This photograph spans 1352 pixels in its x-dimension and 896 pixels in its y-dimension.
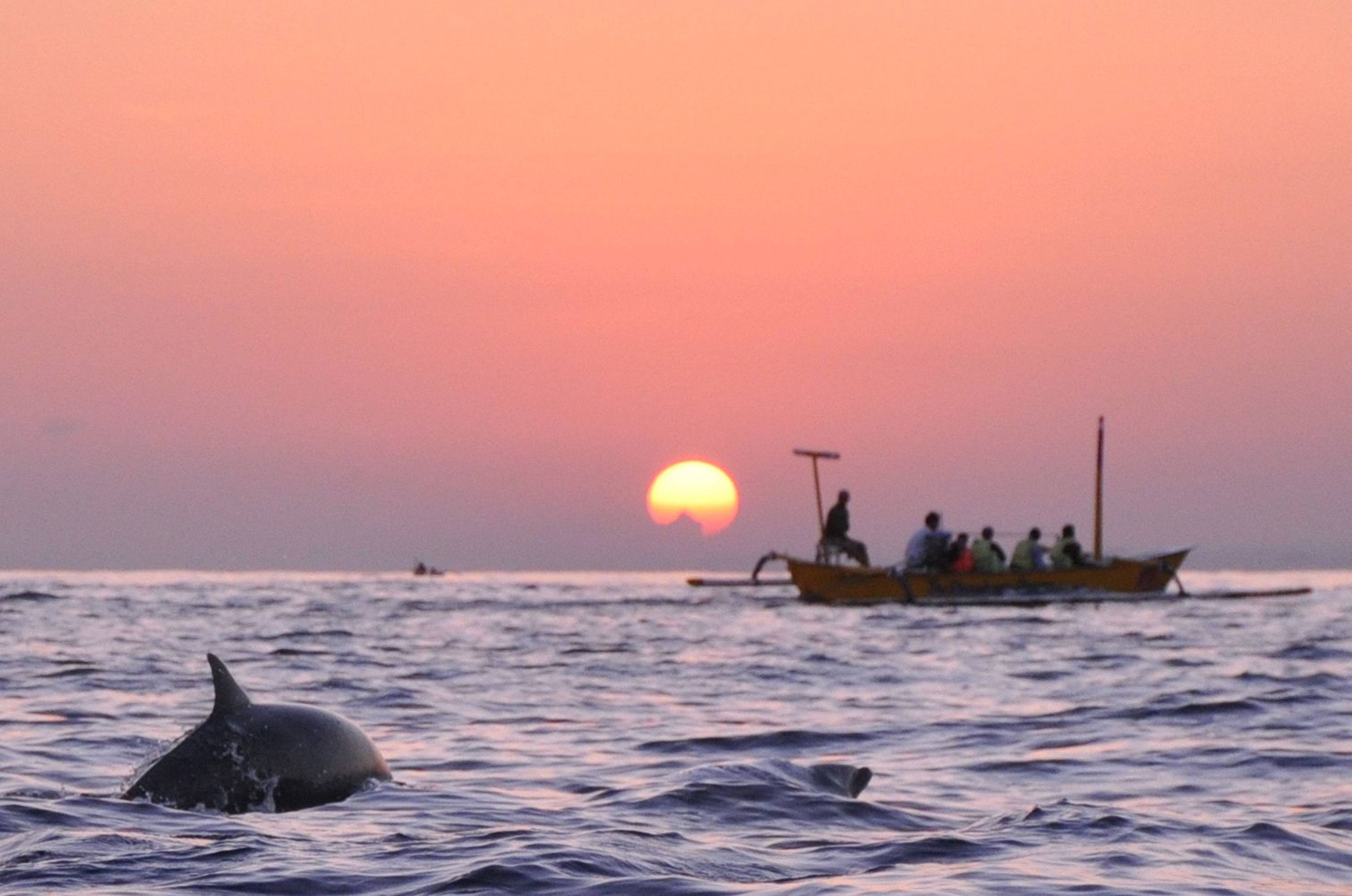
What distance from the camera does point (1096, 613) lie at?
141 ft

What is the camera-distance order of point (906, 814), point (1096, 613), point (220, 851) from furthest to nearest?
point (1096, 613)
point (906, 814)
point (220, 851)

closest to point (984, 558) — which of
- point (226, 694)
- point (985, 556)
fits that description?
point (985, 556)

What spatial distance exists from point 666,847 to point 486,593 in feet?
188

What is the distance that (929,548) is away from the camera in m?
46.3

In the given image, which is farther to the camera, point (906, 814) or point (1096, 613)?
point (1096, 613)

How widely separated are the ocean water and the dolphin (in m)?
0.20

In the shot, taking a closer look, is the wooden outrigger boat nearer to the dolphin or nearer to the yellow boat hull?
the yellow boat hull

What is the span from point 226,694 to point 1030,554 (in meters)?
37.7

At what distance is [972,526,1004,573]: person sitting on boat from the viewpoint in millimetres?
45906

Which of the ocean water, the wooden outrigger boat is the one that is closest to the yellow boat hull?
the wooden outrigger boat

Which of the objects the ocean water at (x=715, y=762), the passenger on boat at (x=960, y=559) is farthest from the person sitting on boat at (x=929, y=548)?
the ocean water at (x=715, y=762)

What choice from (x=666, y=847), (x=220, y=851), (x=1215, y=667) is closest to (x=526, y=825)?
(x=666, y=847)

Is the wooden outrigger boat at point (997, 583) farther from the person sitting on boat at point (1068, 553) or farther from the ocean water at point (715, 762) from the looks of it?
the ocean water at point (715, 762)

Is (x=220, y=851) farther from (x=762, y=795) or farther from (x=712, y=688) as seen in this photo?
(x=712, y=688)
